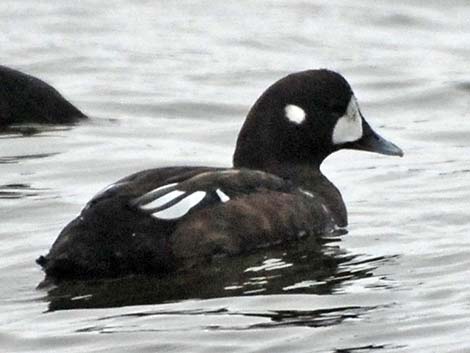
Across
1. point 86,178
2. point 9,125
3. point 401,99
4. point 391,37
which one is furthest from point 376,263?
point 391,37

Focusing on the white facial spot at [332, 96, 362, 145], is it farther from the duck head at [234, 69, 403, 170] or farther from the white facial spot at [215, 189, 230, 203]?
the white facial spot at [215, 189, 230, 203]

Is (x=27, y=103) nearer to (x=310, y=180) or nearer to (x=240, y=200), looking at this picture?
(x=310, y=180)

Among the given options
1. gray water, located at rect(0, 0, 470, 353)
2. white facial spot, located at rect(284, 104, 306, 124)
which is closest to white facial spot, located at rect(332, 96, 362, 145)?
white facial spot, located at rect(284, 104, 306, 124)

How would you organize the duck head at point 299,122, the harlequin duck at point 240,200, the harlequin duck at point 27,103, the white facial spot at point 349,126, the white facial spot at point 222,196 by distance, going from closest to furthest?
the harlequin duck at point 240,200
the white facial spot at point 222,196
the duck head at point 299,122
the white facial spot at point 349,126
the harlequin duck at point 27,103

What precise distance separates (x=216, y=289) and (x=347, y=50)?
9220mm

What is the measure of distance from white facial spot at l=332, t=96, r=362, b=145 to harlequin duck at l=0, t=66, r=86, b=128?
146 inches

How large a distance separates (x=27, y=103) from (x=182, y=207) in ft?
15.9

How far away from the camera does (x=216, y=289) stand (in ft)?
30.8

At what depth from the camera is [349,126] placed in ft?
36.4

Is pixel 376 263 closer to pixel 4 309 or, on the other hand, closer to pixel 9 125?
pixel 4 309

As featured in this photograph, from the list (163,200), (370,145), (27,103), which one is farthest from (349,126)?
(27,103)

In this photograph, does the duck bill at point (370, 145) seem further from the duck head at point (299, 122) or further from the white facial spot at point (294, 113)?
the white facial spot at point (294, 113)

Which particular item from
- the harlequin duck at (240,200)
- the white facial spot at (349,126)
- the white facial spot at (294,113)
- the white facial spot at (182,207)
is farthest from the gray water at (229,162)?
A: the white facial spot at (294,113)

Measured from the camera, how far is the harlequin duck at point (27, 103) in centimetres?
1423
